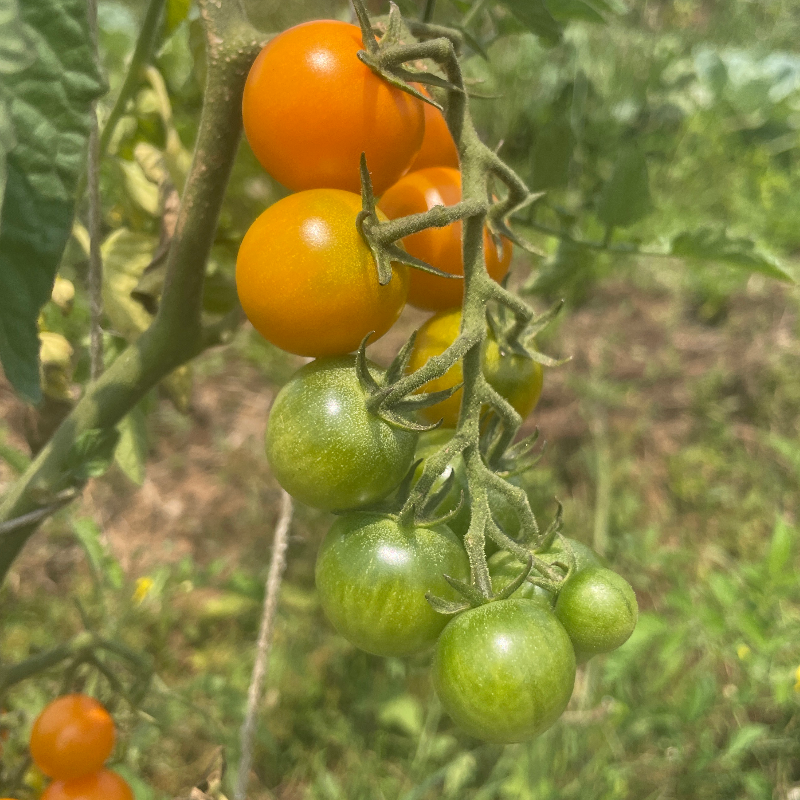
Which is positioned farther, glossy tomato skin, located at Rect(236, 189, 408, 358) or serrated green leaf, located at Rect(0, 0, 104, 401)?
glossy tomato skin, located at Rect(236, 189, 408, 358)

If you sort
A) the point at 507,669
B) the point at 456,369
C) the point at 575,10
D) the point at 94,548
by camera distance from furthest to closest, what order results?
the point at 94,548
the point at 575,10
the point at 456,369
the point at 507,669

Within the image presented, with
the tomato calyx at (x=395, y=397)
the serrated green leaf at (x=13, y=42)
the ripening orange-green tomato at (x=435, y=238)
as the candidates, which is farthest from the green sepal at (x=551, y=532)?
the serrated green leaf at (x=13, y=42)

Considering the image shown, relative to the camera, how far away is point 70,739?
783 millimetres

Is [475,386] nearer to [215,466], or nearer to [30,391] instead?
[30,391]

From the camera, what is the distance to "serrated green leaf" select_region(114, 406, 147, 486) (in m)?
1.03

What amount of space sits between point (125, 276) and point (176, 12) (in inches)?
16.2

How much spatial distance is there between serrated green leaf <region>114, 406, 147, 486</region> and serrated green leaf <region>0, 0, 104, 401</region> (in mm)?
669

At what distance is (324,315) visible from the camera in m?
0.56

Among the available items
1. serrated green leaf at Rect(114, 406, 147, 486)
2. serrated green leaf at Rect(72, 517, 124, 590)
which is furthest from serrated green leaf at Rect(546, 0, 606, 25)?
serrated green leaf at Rect(72, 517, 124, 590)

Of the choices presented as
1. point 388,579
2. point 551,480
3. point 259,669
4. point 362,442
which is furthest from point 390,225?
point 551,480

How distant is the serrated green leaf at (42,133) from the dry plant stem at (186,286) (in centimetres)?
28

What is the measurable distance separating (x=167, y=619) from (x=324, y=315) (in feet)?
4.75

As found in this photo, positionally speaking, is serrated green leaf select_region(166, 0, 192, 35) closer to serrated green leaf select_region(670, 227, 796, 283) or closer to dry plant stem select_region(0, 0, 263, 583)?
dry plant stem select_region(0, 0, 263, 583)

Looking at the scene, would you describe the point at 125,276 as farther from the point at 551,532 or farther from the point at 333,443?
the point at 551,532
